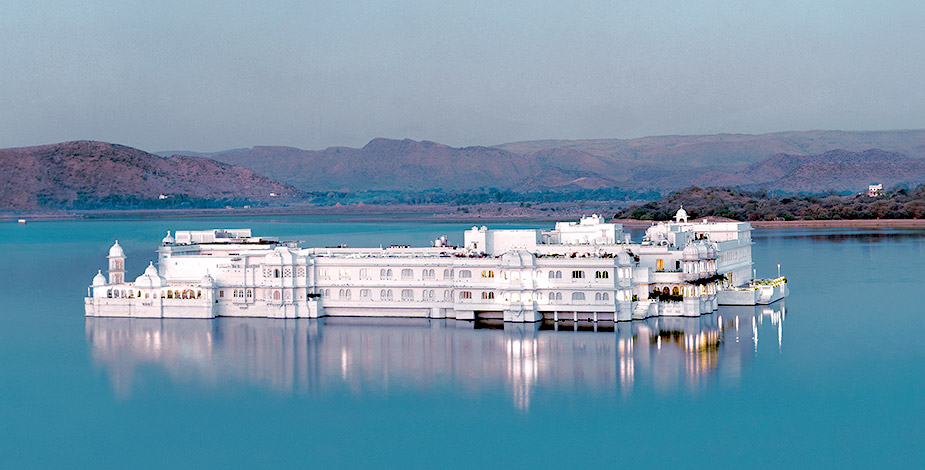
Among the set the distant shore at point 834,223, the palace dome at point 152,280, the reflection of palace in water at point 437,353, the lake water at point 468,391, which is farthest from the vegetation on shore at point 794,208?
the palace dome at point 152,280

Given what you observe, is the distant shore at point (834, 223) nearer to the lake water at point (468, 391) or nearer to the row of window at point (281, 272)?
the lake water at point (468, 391)

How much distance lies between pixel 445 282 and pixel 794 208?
445 feet

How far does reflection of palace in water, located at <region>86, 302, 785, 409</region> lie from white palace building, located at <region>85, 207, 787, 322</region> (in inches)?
33.8

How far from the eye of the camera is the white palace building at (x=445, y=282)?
2023 inches

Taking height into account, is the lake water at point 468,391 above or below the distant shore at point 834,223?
below

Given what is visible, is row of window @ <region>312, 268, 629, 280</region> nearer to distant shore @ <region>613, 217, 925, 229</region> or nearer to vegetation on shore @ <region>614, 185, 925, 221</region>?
distant shore @ <region>613, 217, 925, 229</region>

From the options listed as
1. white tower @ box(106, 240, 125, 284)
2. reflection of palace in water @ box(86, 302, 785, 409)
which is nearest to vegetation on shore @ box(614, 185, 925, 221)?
white tower @ box(106, 240, 125, 284)

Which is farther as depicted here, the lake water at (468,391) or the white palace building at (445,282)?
the white palace building at (445,282)

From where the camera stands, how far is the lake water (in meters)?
32.4

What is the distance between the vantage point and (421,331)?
50.6 meters

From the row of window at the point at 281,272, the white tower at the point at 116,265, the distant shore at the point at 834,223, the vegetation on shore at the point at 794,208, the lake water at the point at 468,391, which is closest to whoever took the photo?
the lake water at the point at 468,391

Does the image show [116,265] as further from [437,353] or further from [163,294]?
[437,353]

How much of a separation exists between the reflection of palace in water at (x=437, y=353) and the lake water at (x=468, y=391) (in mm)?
149

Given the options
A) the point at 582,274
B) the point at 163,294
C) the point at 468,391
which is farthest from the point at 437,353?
the point at 163,294
